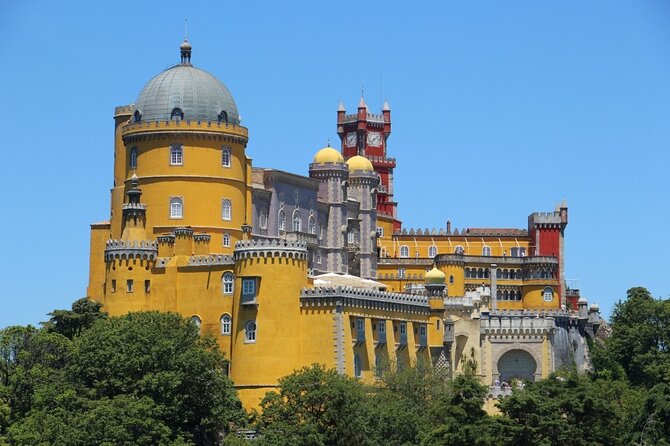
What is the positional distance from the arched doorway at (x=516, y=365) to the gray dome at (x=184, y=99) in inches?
1149

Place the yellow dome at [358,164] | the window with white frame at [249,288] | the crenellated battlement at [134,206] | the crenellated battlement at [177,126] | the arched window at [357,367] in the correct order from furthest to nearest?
the yellow dome at [358,164] < the crenellated battlement at [177,126] < the crenellated battlement at [134,206] < the arched window at [357,367] < the window with white frame at [249,288]

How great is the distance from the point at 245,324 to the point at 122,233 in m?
14.1

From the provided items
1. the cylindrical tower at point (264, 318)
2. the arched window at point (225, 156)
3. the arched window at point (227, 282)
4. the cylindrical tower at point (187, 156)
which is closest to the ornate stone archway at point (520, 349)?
Result: the cylindrical tower at point (187, 156)

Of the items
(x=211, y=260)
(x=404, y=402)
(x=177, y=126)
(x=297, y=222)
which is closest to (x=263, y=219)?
(x=297, y=222)

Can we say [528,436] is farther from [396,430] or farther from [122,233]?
[122,233]

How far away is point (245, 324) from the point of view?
143375 mm

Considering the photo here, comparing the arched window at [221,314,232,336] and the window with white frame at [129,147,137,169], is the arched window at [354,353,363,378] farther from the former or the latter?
the window with white frame at [129,147,137,169]

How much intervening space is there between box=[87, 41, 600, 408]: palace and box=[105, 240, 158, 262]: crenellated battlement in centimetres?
7

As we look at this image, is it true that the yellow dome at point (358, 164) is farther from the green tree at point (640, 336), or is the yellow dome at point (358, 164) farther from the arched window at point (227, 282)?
the arched window at point (227, 282)

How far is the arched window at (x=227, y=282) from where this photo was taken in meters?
146

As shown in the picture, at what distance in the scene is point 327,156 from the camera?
583 feet

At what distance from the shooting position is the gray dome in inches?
6142

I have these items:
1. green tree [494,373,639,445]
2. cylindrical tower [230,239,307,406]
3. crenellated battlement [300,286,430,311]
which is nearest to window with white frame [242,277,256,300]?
cylindrical tower [230,239,307,406]

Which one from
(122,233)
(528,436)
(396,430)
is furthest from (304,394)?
(122,233)
